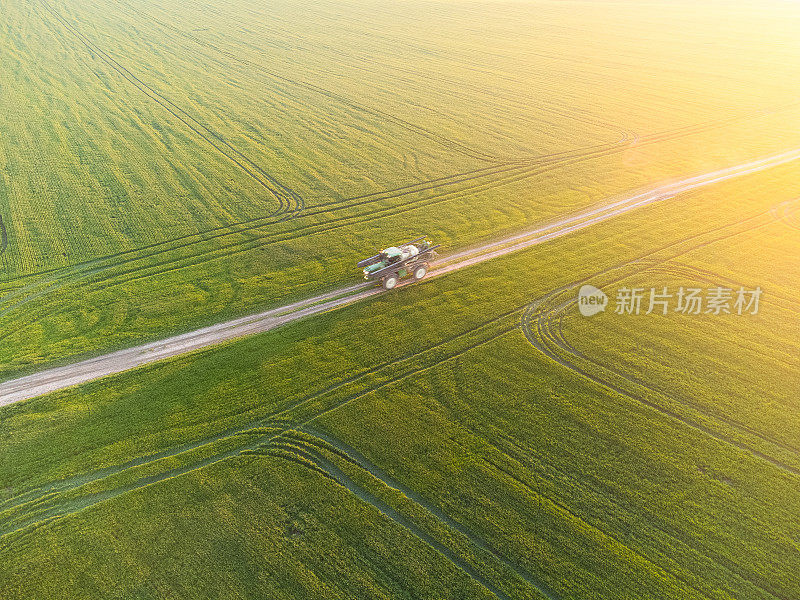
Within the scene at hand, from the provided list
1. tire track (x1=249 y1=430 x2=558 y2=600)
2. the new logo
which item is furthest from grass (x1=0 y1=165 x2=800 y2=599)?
the new logo

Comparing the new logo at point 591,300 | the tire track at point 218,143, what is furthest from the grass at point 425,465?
the tire track at point 218,143

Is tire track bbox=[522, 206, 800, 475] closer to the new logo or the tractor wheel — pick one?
the new logo

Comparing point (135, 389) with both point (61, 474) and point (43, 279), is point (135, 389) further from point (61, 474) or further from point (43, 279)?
point (43, 279)

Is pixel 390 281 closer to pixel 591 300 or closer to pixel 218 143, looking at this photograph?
pixel 591 300

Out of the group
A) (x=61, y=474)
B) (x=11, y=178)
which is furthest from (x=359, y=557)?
(x=11, y=178)

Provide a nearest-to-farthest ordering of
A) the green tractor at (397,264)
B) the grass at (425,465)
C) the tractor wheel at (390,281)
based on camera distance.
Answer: the grass at (425,465)
the green tractor at (397,264)
the tractor wheel at (390,281)

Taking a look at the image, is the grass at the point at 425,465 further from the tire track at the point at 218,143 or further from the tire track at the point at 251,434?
the tire track at the point at 218,143

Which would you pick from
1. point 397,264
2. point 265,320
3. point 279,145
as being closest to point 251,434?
point 265,320

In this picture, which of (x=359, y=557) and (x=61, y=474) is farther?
(x=61, y=474)

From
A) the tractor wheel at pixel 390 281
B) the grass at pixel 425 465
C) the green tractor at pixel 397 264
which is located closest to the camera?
the grass at pixel 425 465
